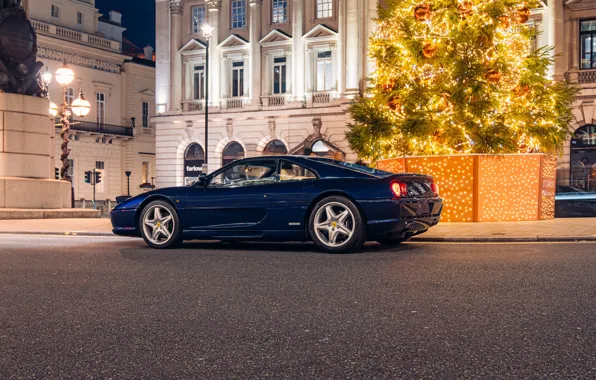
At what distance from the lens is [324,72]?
39562 millimetres

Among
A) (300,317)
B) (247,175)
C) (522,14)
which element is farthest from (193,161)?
(300,317)

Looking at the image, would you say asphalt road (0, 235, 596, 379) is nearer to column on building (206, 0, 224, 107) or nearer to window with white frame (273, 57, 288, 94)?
window with white frame (273, 57, 288, 94)

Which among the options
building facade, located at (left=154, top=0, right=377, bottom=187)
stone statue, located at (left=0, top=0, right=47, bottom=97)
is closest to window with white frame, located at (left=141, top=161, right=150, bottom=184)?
building facade, located at (left=154, top=0, right=377, bottom=187)

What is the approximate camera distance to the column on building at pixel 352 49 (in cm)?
3766

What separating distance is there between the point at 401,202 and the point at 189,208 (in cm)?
306

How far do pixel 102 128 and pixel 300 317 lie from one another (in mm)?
51717

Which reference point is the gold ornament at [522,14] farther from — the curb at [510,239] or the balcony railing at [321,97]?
the balcony railing at [321,97]

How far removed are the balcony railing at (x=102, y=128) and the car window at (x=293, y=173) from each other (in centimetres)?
4360

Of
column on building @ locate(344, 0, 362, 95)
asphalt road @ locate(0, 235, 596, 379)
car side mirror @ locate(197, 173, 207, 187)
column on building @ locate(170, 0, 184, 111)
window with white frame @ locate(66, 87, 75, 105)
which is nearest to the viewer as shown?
asphalt road @ locate(0, 235, 596, 379)

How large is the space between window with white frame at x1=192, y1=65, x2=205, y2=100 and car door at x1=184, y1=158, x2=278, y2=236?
33451 mm

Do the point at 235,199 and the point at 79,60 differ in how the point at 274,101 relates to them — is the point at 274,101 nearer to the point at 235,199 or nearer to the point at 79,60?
the point at 79,60

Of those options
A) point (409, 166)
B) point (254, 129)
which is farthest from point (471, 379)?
point (254, 129)

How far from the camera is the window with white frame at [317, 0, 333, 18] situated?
39.7 metres

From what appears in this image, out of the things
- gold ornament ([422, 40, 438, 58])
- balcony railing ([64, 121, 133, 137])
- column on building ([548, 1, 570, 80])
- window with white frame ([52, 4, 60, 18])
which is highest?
window with white frame ([52, 4, 60, 18])
